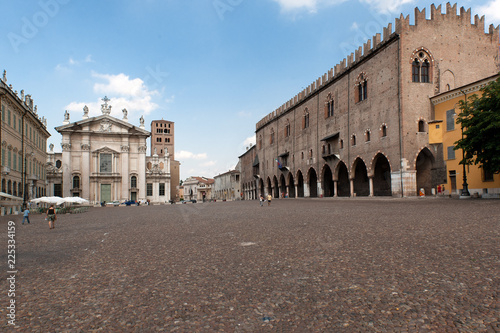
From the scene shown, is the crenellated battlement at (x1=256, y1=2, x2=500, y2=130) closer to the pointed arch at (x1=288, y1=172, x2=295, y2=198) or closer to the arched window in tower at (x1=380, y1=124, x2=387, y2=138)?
the arched window in tower at (x1=380, y1=124, x2=387, y2=138)

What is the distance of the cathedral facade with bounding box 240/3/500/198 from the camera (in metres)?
30.1

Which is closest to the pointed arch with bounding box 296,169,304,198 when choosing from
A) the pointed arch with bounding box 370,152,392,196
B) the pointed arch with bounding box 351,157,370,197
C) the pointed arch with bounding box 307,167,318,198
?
the pointed arch with bounding box 307,167,318,198

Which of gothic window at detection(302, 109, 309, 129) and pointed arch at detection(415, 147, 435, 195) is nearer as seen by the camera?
pointed arch at detection(415, 147, 435, 195)

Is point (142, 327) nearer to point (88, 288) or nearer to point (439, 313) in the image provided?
point (88, 288)

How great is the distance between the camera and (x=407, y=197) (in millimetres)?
28938

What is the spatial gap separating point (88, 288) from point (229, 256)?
8.56 ft

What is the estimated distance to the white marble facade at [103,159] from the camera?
186 ft

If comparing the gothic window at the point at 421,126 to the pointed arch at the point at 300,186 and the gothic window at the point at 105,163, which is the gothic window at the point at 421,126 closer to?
the pointed arch at the point at 300,186

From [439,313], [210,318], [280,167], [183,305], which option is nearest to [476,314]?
[439,313]

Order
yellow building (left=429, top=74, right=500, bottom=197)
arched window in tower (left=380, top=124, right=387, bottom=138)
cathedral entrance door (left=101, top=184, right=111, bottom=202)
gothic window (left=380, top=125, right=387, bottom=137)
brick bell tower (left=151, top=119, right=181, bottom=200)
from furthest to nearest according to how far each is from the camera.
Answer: brick bell tower (left=151, top=119, right=181, bottom=200)
cathedral entrance door (left=101, top=184, right=111, bottom=202)
arched window in tower (left=380, top=124, right=387, bottom=138)
gothic window (left=380, top=125, right=387, bottom=137)
yellow building (left=429, top=74, right=500, bottom=197)

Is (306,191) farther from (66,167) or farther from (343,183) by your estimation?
(66,167)

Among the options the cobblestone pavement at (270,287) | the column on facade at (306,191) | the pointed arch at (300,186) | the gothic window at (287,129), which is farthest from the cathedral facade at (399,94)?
the cobblestone pavement at (270,287)

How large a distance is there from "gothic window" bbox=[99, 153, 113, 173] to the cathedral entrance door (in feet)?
8.29

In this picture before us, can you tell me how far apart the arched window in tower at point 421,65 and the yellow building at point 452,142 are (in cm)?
216
